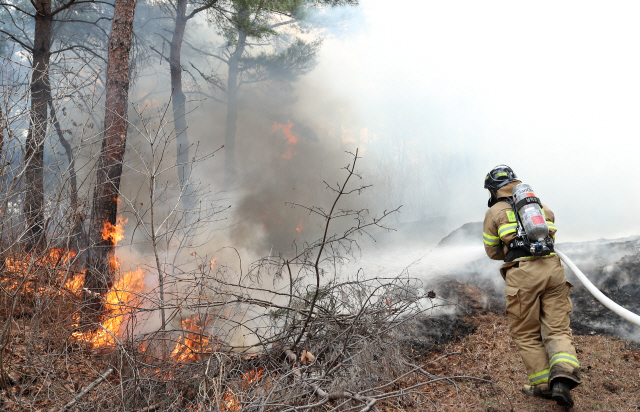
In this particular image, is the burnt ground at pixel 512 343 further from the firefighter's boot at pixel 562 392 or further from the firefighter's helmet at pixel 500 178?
the firefighter's helmet at pixel 500 178

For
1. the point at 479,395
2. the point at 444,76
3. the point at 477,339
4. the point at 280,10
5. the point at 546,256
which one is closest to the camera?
the point at 546,256

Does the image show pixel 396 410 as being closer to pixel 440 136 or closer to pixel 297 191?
pixel 297 191

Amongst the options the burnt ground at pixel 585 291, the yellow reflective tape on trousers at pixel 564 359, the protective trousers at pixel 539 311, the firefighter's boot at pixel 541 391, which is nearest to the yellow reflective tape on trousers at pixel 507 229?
the protective trousers at pixel 539 311

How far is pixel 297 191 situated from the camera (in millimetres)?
16906

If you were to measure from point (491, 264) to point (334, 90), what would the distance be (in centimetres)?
1460

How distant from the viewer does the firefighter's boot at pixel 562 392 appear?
2752mm

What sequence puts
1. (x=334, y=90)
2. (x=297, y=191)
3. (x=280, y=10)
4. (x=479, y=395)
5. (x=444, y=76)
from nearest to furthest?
(x=479, y=395) → (x=280, y=10) → (x=297, y=191) → (x=444, y=76) → (x=334, y=90)

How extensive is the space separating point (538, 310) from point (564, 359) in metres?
0.42

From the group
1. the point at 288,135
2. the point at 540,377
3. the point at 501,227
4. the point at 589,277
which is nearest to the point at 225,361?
the point at 540,377

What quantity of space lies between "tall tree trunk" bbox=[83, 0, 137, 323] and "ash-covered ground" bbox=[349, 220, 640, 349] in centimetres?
433

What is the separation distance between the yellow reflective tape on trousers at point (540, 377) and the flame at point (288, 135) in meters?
14.9

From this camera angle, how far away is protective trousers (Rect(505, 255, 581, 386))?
301cm

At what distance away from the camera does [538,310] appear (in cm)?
313

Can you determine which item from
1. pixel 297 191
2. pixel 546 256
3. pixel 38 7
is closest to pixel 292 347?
pixel 546 256
